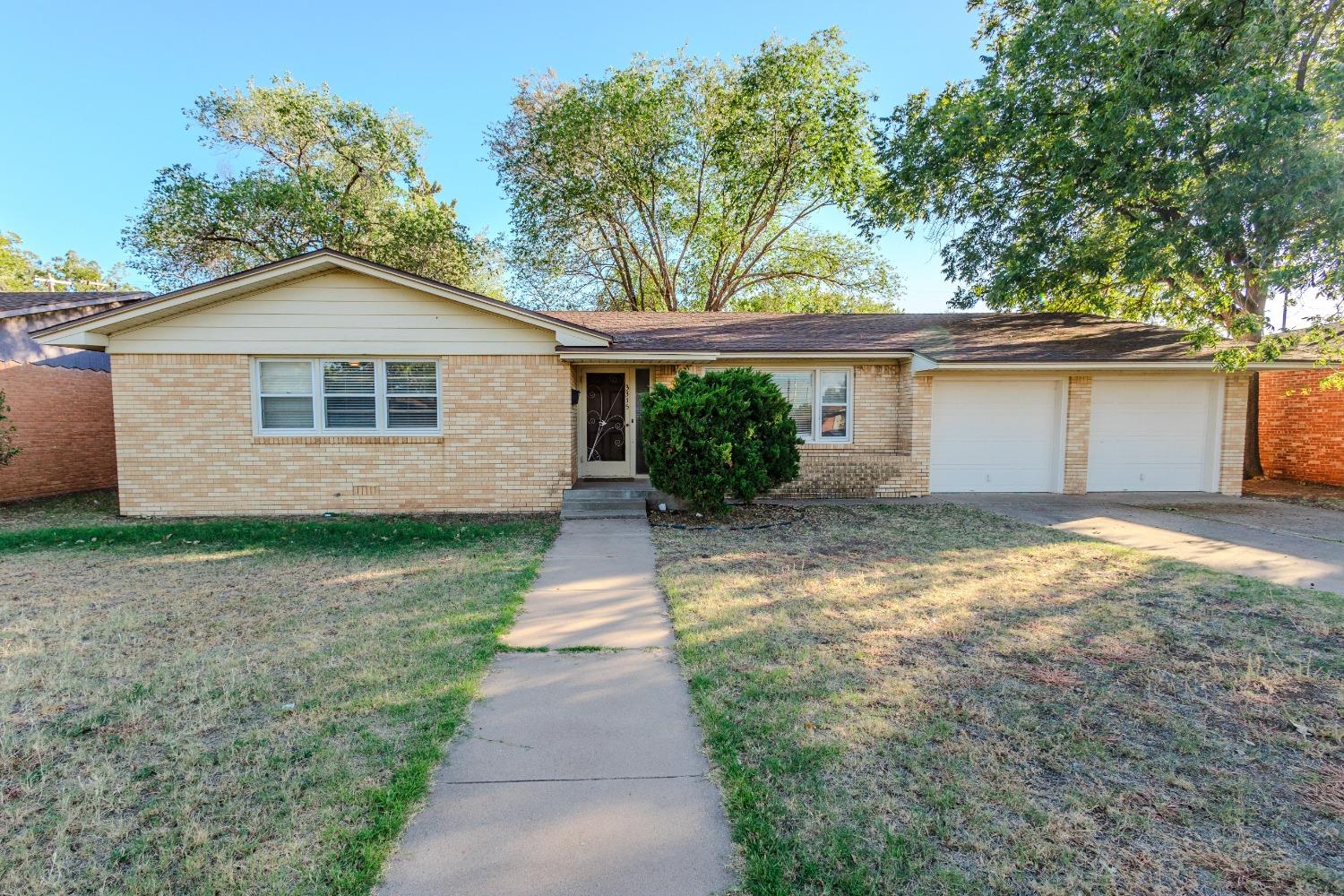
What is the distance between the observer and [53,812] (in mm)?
2387

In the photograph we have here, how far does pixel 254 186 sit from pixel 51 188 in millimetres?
19553

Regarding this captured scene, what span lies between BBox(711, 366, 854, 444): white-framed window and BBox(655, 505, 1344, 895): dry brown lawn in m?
5.93

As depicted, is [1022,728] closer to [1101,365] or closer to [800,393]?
[800,393]

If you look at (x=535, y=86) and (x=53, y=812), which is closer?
(x=53, y=812)

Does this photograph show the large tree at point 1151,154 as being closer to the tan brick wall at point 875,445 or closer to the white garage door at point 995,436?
the white garage door at point 995,436

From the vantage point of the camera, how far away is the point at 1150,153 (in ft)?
35.7

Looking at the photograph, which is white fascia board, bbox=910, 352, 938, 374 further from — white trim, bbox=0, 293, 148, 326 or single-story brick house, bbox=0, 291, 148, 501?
white trim, bbox=0, 293, 148, 326

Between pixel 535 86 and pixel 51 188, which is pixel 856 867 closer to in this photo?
pixel 535 86

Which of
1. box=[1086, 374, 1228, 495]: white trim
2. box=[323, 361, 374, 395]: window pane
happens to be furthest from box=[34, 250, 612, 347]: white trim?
box=[1086, 374, 1228, 495]: white trim

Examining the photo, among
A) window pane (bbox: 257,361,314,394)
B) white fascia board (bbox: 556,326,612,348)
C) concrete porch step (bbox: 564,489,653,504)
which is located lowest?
concrete porch step (bbox: 564,489,653,504)

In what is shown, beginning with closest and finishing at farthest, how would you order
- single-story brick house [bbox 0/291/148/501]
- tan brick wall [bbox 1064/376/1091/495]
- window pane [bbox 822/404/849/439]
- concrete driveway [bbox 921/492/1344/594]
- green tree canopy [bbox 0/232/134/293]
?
concrete driveway [bbox 921/492/1344/594] → single-story brick house [bbox 0/291/148/501] → tan brick wall [bbox 1064/376/1091/495] → window pane [bbox 822/404/849/439] → green tree canopy [bbox 0/232/134/293]

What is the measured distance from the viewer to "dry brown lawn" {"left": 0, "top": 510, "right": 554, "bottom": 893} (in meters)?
2.14

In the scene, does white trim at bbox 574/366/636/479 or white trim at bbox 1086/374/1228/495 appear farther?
white trim at bbox 1086/374/1228/495

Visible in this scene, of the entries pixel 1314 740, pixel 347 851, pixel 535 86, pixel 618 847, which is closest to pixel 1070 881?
pixel 618 847
